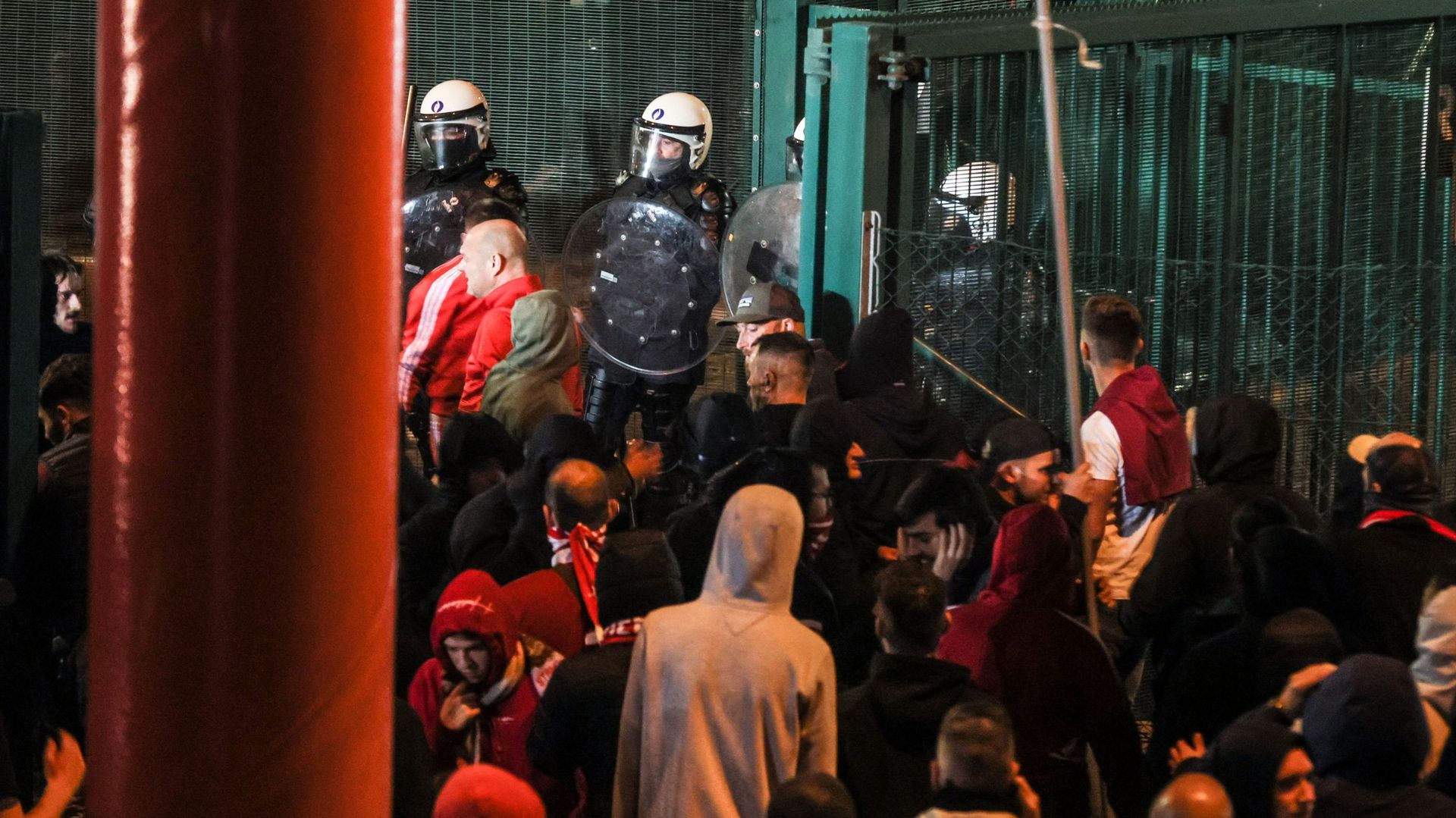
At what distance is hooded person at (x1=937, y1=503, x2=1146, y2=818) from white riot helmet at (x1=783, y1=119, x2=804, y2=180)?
6741mm

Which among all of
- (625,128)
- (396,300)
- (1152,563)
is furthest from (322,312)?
(625,128)

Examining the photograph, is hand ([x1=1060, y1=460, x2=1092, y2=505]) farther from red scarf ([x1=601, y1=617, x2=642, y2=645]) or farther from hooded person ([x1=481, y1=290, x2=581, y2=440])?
hooded person ([x1=481, y1=290, x2=581, y2=440])

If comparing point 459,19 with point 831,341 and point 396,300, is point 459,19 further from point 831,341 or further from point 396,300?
point 396,300

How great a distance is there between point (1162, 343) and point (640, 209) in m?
2.86

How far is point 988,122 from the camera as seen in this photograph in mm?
8570

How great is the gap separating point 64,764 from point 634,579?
1317mm

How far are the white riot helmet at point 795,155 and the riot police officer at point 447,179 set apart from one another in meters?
1.68

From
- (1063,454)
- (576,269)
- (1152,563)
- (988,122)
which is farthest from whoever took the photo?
(576,269)

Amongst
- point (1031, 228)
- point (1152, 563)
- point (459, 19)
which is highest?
point (459, 19)

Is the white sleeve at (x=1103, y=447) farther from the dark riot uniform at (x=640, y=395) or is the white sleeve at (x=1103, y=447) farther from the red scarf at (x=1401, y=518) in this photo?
the dark riot uniform at (x=640, y=395)

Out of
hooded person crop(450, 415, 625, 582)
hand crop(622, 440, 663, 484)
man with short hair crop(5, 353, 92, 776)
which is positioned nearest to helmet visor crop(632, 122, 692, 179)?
hand crop(622, 440, 663, 484)

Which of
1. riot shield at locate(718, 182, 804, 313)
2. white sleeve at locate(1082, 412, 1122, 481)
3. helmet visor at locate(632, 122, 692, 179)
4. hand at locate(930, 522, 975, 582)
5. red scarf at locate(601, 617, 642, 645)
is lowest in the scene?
red scarf at locate(601, 617, 642, 645)

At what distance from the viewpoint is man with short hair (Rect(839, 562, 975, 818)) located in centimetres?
381

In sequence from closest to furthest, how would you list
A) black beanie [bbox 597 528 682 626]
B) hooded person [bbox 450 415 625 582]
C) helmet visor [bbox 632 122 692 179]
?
1. black beanie [bbox 597 528 682 626]
2. hooded person [bbox 450 415 625 582]
3. helmet visor [bbox 632 122 692 179]
